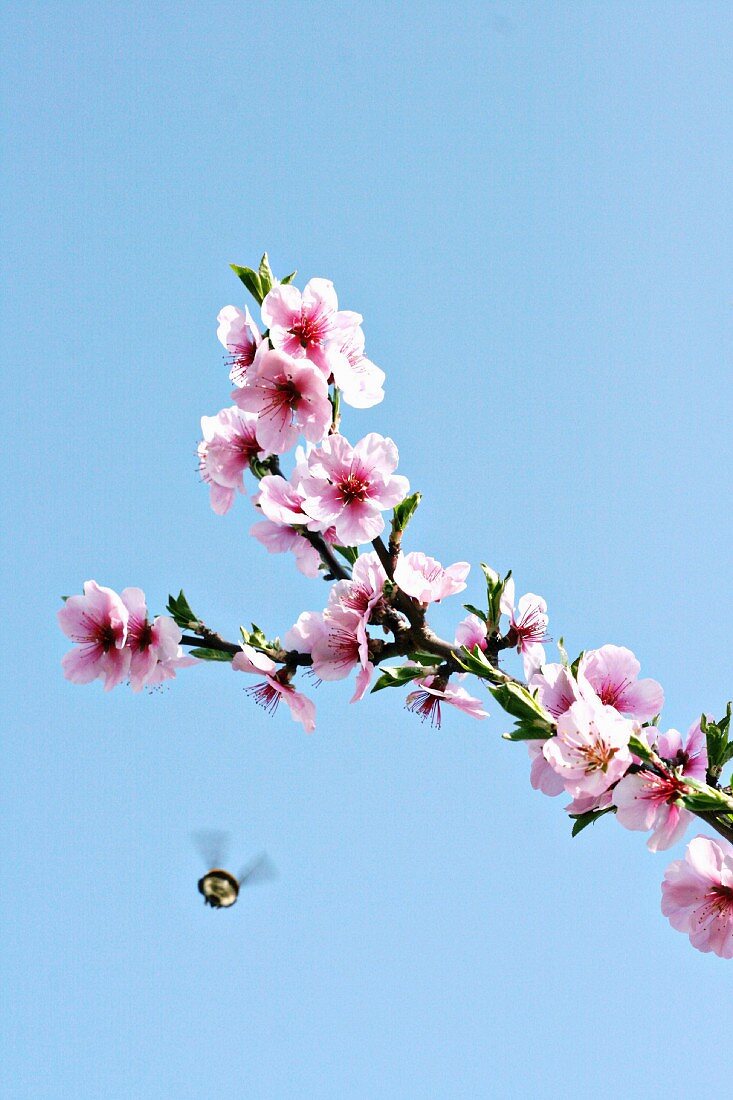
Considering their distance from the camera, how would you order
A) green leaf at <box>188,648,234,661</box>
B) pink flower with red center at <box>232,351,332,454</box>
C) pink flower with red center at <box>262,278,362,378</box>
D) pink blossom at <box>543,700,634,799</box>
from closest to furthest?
pink blossom at <box>543,700,634,799</box>
pink flower with red center at <box>232,351,332,454</box>
pink flower with red center at <box>262,278,362,378</box>
green leaf at <box>188,648,234,661</box>

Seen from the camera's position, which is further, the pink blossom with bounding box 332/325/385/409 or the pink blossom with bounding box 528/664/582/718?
the pink blossom with bounding box 332/325/385/409

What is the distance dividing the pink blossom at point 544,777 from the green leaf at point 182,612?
→ 1.50m

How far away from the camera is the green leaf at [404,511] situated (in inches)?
144

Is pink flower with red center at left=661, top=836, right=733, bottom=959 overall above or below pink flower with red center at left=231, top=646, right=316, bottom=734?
below

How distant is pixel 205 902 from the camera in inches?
428

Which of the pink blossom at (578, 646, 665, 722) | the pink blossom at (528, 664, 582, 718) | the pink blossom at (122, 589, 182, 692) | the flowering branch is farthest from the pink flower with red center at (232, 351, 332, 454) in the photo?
the pink blossom at (578, 646, 665, 722)

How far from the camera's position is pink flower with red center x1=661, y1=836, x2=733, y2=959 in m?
3.02

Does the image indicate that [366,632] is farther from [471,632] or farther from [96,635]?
[96,635]

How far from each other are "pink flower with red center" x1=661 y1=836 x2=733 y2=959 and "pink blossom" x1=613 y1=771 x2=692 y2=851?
0.46 ft

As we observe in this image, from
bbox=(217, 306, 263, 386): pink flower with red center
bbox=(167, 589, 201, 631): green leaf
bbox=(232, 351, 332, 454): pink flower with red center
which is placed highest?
bbox=(217, 306, 263, 386): pink flower with red center

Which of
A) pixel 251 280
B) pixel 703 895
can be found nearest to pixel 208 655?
pixel 251 280

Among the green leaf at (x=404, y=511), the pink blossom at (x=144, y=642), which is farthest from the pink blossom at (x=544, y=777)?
the pink blossom at (x=144, y=642)

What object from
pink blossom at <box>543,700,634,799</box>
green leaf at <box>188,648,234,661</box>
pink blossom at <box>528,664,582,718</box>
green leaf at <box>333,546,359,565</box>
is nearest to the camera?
pink blossom at <box>543,700,634,799</box>

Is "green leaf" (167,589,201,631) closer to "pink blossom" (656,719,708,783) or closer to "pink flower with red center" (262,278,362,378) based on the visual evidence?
"pink flower with red center" (262,278,362,378)
